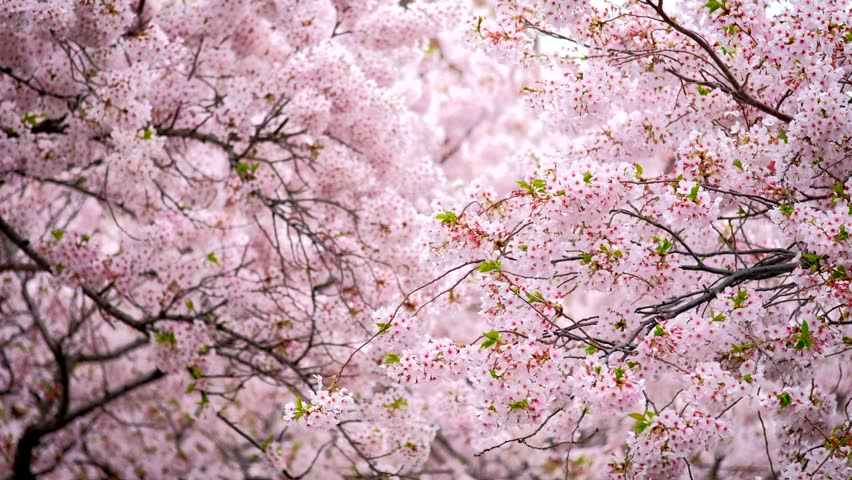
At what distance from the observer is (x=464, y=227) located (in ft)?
13.3

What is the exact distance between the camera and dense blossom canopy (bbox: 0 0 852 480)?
380 cm

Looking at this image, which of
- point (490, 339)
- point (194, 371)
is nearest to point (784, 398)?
point (490, 339)

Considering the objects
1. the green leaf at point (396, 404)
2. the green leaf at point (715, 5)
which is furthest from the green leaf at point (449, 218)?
the green leaf at point (396, 404)

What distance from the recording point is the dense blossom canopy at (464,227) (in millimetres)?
3799

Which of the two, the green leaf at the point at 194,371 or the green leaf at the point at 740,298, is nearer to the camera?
the green leaf at the point at 740,298

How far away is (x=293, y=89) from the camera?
238 inches

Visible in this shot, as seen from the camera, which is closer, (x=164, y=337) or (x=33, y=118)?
(x=33, y=118)

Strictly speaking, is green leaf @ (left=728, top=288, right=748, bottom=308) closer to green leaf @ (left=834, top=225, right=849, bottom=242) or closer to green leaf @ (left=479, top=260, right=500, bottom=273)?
green leaf @ (left=834, top=225, right=849, bottom=242)

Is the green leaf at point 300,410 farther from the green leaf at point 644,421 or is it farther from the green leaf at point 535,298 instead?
the green leaf at point 644,421

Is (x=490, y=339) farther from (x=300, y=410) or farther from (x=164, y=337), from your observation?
(x=164, y=337)

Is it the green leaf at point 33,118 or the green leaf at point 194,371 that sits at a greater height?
the green leaf at point 33,118

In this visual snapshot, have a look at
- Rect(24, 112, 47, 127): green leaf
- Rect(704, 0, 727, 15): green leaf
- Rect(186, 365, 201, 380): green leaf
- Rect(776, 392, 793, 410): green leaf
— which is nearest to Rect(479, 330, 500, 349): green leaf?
Rect(776, 392, 793, 410): green leaf

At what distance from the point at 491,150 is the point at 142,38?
7.87 meters

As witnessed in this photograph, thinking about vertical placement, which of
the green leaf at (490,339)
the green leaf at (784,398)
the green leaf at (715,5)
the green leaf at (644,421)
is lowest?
the green leaf at (644,421)
